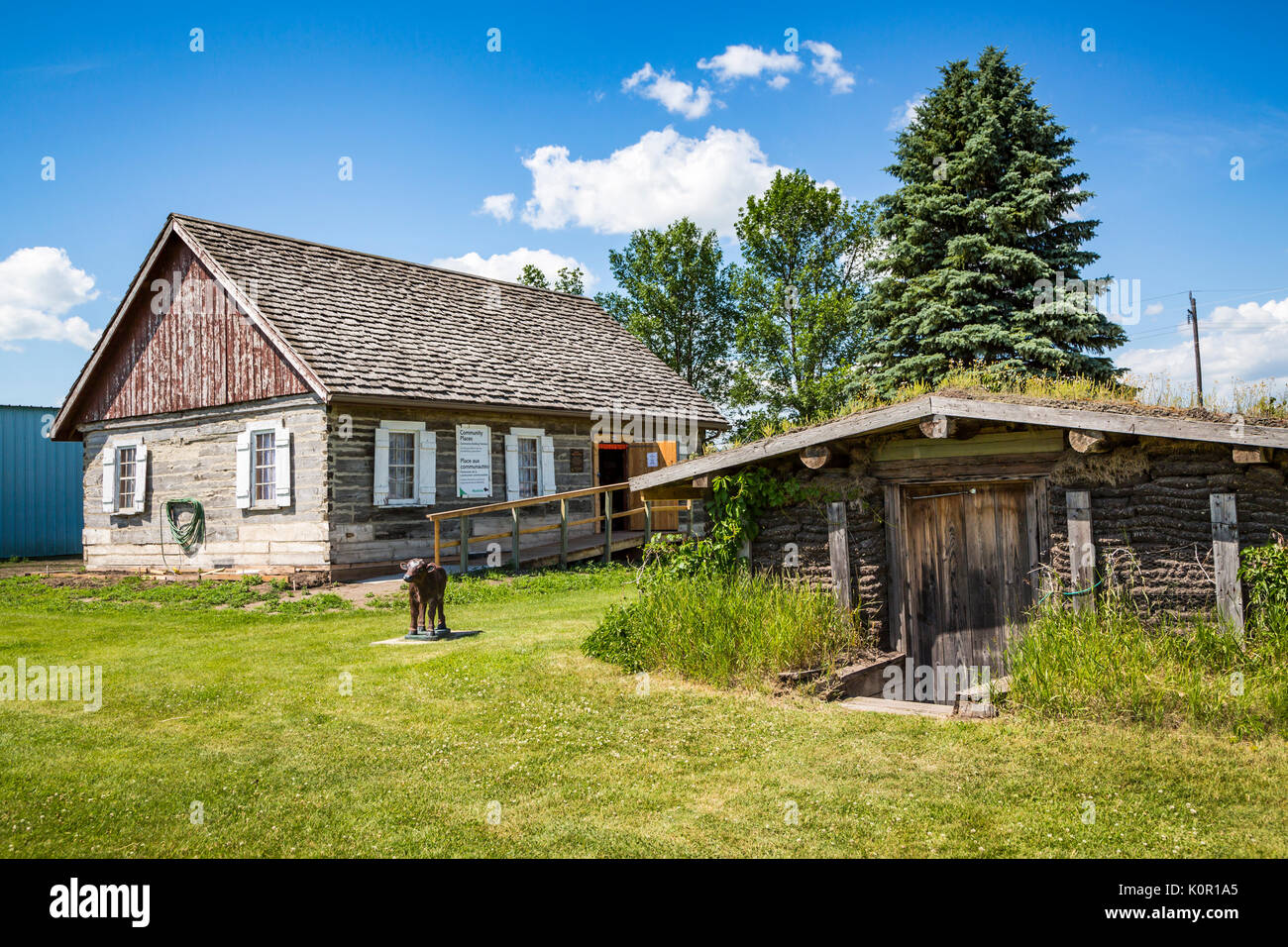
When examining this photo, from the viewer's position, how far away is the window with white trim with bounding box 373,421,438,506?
57.0ft

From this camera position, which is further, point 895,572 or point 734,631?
point 895,572

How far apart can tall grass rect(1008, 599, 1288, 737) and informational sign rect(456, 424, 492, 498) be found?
13208 millimetres

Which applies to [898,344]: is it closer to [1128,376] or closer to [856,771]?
[1128,376]

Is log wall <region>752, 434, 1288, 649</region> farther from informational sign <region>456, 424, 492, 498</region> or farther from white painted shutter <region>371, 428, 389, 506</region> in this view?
informational sign <region>456, 424, 492, 498</region>

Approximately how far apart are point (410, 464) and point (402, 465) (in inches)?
7.8

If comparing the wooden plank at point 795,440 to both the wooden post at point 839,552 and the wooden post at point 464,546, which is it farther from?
the wooden post at point 464,546

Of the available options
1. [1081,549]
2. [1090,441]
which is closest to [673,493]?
[1081,549]

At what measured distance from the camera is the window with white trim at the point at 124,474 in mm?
20000

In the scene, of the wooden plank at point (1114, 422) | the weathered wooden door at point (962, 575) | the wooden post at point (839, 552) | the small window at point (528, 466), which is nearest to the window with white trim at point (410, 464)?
the small window at point (528, 466)

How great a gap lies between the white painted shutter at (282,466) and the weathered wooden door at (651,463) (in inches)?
319

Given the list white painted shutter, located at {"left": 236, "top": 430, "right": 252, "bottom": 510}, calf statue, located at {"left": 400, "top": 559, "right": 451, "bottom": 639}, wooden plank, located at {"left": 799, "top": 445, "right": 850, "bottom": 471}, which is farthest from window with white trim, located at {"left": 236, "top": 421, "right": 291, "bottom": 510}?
wooden plank, located at {"left": 799, "top": 445, "right": 850, "bottom": 471}

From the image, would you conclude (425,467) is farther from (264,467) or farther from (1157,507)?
(1157,507)

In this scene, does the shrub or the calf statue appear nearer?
the shrub

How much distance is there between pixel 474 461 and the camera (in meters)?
18.5
